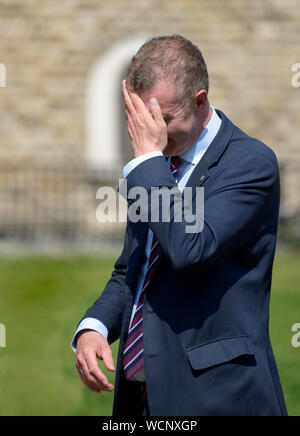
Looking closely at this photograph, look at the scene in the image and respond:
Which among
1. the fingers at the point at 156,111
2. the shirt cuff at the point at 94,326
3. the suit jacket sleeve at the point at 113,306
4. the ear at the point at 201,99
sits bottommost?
the shirt cuff at the point at 94,326

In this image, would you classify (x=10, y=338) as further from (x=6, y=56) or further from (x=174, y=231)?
(x=6, y=56)

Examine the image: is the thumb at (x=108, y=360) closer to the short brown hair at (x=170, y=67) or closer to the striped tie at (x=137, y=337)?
the striped tie at (x=137, y=337)

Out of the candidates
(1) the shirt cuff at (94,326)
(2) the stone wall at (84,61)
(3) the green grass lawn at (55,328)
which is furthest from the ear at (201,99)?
(2) the stone wall at (84,61)

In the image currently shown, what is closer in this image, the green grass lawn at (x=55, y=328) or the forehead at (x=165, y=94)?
the forehead at (x=165, y=94)

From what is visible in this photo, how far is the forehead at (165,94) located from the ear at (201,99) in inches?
3.4

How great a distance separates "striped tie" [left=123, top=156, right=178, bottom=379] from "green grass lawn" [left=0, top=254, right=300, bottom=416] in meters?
2.86

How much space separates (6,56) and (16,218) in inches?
115

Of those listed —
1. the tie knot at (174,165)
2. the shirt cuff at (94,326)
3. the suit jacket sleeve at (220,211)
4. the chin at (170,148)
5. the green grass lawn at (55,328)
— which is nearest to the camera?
the suit jacket sleeve at (220,211)

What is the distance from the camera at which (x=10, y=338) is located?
753 centimetres

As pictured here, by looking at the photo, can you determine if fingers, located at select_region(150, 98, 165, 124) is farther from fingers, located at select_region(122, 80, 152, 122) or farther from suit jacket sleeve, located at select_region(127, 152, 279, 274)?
suit jacket sleeve, located at select_region(127, 152, 279, 274)

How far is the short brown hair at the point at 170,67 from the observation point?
258cm

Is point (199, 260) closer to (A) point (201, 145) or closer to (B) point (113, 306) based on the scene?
(A) point (201, 145)

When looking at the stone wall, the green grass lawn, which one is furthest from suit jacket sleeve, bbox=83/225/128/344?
the stone wall
